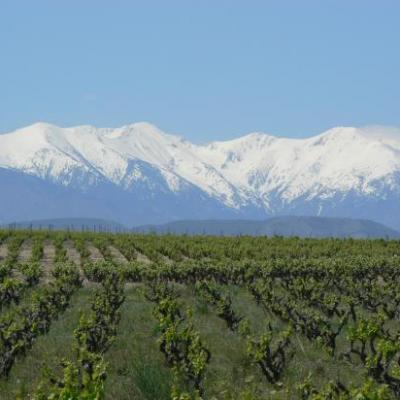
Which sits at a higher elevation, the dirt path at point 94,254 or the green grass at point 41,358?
the green grass at point 41,358

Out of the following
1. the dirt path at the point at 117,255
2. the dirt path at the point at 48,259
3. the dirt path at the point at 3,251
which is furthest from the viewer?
the dirt path at the point at 117,255

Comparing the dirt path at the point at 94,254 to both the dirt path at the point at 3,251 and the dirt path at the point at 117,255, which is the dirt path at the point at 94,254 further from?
the dirt path at the point at 3,251

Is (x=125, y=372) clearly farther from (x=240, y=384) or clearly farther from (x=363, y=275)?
(x=363, y=275)

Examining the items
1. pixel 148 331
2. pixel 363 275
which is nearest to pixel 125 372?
pixel 148 331

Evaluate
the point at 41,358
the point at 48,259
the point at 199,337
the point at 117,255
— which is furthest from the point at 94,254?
the point at 199,337

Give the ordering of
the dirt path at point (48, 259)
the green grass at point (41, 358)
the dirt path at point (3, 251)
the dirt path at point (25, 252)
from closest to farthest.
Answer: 1. the green grass at point (41, 358)
2. the dirt path at point (48, 259)
3. the dirt path at point (25, 252)
4. the dirt path at point (3, 251)

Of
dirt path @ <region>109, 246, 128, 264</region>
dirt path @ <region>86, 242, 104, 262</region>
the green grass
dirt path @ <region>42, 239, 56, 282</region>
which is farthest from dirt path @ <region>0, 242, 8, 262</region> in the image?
the green grass

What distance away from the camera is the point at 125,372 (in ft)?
59.3

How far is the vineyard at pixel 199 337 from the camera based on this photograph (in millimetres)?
15617

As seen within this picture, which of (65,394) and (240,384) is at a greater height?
(65,394)

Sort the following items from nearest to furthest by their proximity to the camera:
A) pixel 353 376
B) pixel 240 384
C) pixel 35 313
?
pixel 240 384
pixel 353 376
pixel 35 313

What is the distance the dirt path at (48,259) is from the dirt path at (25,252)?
129 centimetres

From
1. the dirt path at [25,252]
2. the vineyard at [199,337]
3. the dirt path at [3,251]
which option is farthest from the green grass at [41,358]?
the dirt path at [3,251]

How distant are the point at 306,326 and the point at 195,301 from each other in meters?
8.31
